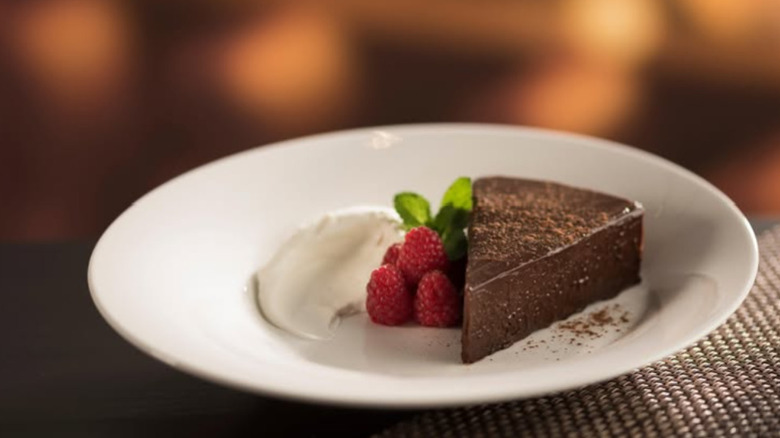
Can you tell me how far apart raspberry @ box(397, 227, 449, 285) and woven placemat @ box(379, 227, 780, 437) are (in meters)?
0.36

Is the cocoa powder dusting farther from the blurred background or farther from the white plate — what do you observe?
the blurred background

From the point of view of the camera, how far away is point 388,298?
1.41m

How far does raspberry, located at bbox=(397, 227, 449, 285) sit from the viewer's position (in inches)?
57.8

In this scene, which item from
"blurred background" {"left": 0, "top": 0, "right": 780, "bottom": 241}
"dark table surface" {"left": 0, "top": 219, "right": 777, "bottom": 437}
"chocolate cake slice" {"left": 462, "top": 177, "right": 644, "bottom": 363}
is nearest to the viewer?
"dark table surface" {"left": 0, "top": 219, "right": 777, "bottom": 437}

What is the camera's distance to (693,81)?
2.91 meters

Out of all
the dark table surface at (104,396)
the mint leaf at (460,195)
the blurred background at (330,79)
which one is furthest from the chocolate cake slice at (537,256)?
the blurred background at (330,79)

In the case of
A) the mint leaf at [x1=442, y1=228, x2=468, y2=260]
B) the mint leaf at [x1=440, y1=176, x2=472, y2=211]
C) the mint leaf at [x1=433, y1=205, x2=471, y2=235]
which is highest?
the mint leaf at [x1=440, y1=176, x2=472, y2=211]

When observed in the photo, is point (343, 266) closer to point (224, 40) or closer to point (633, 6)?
point (224, 40)

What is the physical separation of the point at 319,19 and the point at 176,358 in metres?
1.85

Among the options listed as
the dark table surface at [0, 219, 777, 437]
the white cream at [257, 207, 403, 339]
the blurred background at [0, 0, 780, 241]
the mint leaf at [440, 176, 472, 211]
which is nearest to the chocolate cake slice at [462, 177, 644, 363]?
the mint leaf at [440, 176, 472, 211]

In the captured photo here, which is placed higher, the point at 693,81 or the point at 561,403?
the point at 561,403

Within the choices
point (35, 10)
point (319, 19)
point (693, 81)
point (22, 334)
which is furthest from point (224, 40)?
point (22, 334)

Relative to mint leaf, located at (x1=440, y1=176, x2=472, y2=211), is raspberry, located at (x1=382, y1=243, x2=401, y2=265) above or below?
below

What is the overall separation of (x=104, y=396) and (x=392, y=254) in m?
0.48
